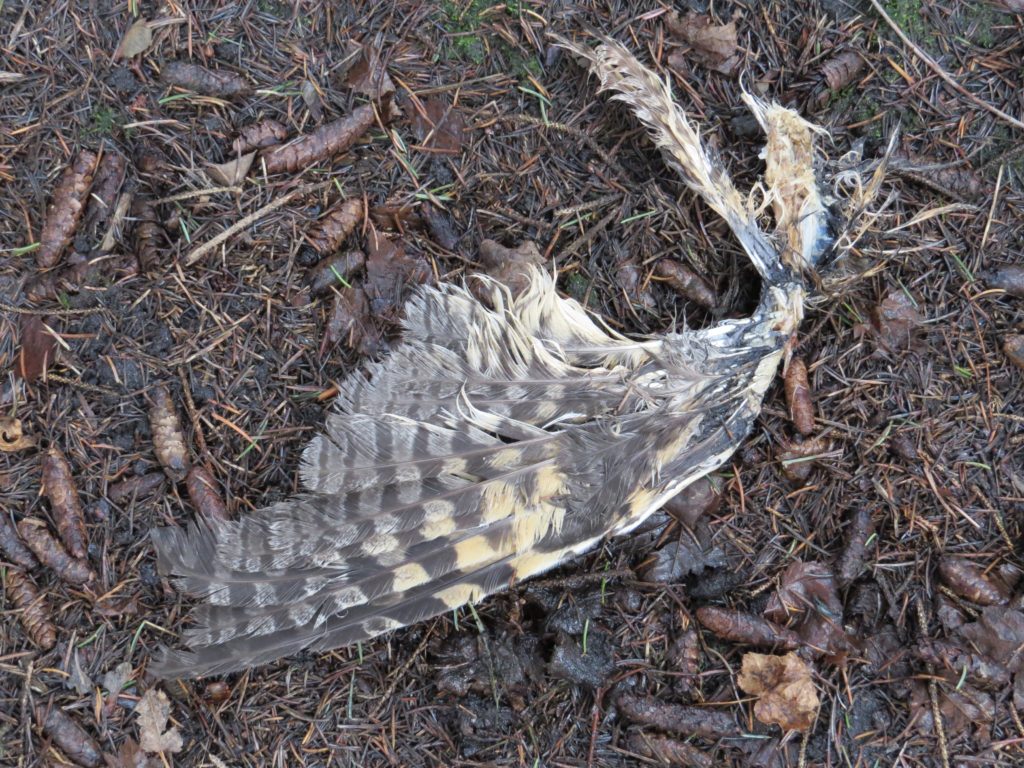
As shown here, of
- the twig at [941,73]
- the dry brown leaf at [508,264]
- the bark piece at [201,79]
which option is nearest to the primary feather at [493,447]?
the dry brown leaf at [508,264]

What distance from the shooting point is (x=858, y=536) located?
119 inches

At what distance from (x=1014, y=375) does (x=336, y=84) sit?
313cm

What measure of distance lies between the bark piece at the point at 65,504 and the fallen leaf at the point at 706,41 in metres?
3.04

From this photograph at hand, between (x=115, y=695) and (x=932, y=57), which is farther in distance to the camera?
(x=932, y=57)

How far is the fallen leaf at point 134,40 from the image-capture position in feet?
9.84

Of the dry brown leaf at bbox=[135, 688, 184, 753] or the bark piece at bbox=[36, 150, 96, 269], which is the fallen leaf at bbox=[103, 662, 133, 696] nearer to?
the dry brown leaf at bbox=[135, 688, 184, 753]

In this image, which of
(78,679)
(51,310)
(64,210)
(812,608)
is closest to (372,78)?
(64,210)

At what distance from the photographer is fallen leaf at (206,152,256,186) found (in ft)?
9.88

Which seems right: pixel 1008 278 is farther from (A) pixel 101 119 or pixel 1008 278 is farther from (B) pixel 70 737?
(B) pixel 70 737

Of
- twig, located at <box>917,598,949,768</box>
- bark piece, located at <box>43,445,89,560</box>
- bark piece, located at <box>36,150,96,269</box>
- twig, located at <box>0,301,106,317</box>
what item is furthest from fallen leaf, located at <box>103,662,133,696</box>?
twig, located at <box>917,598,949,768</box>

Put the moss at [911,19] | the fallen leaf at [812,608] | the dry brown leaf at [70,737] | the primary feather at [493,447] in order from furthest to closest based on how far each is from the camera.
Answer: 1. the moss at [911,19]
2. the fallen leaf at [812,608]
3. the dry brown leaf at [70,737]
4. the primary feather at [493,447]

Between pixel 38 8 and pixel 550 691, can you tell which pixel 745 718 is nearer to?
pixel 550 691

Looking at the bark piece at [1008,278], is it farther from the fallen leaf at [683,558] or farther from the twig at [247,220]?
the twig at [247,220]

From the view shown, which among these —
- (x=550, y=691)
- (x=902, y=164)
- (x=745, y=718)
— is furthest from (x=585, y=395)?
(x=902, y=164)
